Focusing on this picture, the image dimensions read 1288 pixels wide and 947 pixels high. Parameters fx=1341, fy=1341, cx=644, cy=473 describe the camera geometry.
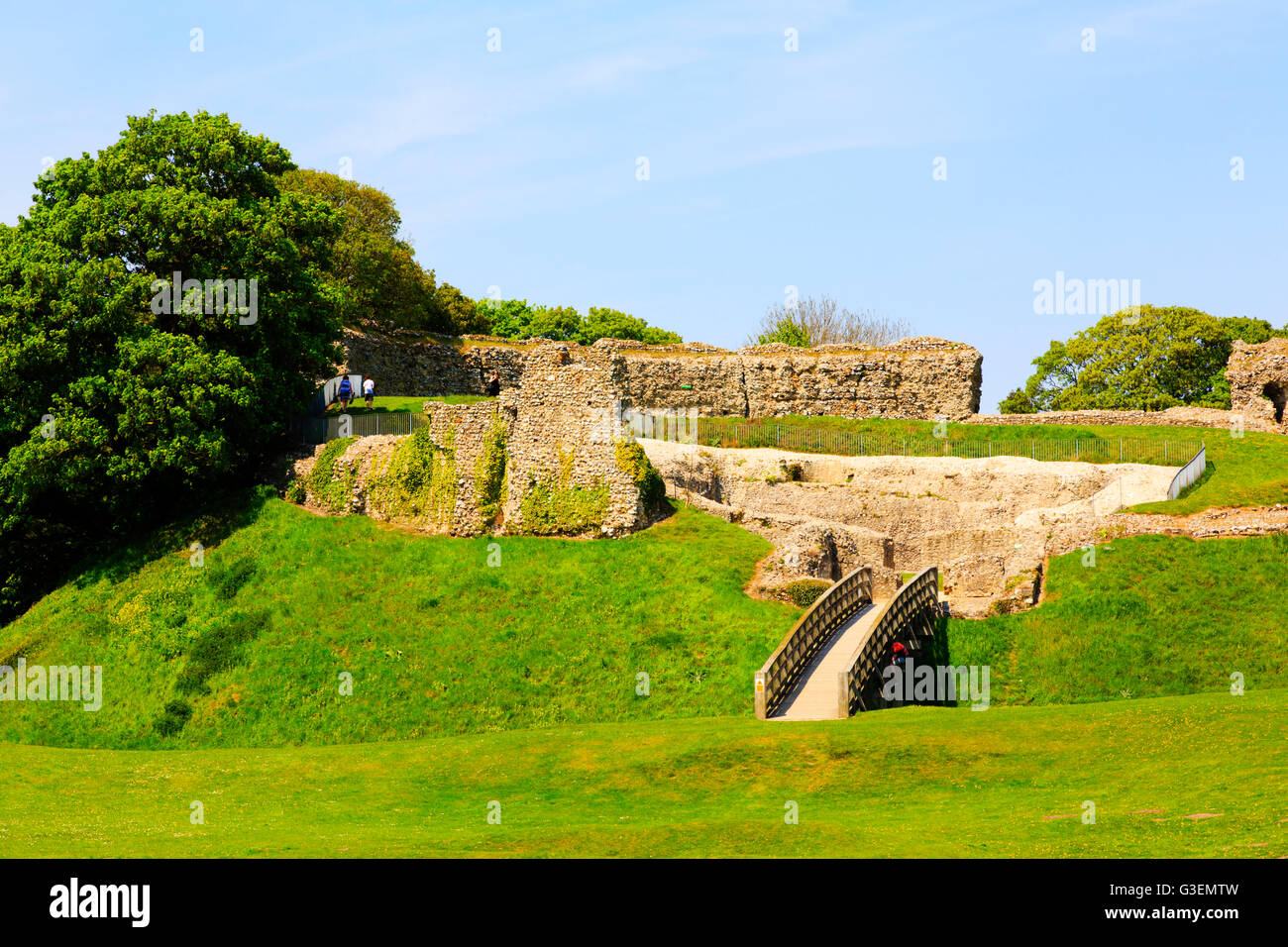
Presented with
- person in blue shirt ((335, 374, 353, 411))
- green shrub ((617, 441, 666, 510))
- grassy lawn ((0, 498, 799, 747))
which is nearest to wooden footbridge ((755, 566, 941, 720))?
grassy lawn ((0, 498, 799, 747))

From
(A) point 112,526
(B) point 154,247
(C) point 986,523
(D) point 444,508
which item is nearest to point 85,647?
(A) point 112,526

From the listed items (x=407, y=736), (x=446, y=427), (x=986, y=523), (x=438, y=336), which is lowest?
(x=407, y=736)

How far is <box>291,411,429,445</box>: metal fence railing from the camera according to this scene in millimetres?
47719

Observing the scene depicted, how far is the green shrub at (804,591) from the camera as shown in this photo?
38.1 m

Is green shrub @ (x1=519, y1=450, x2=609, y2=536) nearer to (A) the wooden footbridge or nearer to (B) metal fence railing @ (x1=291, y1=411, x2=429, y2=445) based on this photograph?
(B) metal fence railing @ (x1=291, y1=411, x2=429, y2=445)

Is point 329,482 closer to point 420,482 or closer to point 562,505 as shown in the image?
point 420,482

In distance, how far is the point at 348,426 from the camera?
4809 centimetres

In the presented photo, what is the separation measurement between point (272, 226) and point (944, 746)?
103ft

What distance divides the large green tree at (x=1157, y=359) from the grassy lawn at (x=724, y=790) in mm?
56412

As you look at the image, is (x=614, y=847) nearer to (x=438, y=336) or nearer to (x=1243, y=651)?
(x=1243, y=651)

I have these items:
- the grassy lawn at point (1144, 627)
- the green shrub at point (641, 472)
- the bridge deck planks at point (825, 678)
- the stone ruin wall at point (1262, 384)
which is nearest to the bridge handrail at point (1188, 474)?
→ the grassy lawn at point (1144, 627)

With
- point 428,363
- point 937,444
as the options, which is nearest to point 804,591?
point 937,444

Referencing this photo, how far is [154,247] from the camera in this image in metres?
46.2

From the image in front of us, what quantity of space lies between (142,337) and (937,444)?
32.8 m
